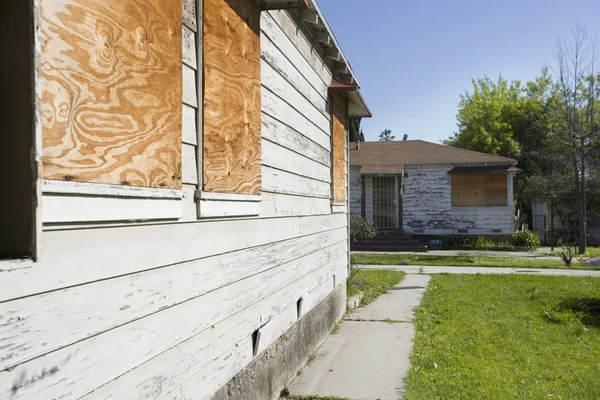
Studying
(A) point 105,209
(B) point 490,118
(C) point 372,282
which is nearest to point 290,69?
(A) point 105,209

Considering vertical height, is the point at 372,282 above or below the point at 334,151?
below

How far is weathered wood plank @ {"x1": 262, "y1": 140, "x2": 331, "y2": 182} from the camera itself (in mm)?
4410

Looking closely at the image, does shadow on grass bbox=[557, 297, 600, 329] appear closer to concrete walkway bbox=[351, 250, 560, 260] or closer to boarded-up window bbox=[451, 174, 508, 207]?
concrete walkway bbox=[351, 250, 560, 260]

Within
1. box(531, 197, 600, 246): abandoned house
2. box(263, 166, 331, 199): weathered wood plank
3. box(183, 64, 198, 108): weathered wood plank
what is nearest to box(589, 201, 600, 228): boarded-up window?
box(531, 197, 600, 246): abandoned house

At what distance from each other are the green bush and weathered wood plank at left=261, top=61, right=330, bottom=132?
18489mm

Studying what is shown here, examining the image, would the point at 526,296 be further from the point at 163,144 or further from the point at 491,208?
the point at 491,208

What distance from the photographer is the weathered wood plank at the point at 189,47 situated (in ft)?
9.39

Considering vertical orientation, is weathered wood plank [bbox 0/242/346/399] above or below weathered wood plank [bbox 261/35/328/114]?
below

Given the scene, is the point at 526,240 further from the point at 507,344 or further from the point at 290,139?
the point at 290,139

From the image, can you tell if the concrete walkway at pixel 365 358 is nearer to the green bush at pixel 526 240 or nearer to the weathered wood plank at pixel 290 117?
the weathered wood plank at pixel 290 117

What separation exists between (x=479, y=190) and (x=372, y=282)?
1314 cm

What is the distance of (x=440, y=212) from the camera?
23.7 m

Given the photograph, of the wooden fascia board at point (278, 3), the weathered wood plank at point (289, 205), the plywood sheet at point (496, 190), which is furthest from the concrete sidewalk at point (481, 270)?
the wooden fascia board at point (278, 3)

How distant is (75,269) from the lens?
1901 millimetres
